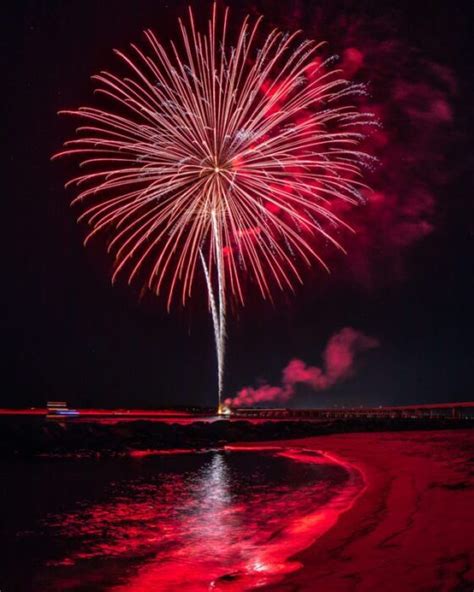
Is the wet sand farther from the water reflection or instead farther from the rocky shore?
the rocky shore

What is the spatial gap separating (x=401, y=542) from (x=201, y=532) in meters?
3.67

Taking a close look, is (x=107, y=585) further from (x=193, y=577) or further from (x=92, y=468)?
(x=92, y=468)

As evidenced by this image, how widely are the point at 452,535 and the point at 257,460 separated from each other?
15.2 m

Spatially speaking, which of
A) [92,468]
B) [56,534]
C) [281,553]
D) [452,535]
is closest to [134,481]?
[92,468]

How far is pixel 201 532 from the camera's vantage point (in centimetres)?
1007

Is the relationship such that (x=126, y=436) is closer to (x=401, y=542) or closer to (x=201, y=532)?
(x=201, y=532)

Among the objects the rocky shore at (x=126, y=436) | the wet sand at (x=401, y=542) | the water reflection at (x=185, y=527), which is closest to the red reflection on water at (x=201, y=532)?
the water reflection at (x=185, y=527)

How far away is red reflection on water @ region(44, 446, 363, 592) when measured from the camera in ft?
24.1

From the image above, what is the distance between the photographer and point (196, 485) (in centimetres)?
1581

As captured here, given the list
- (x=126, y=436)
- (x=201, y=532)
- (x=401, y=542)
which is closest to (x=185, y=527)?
(x=201, y=532)

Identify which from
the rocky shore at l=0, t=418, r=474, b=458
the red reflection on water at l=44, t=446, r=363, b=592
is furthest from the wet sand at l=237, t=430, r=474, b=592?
the rocky shore at l=0, t=418, r=474, b=458

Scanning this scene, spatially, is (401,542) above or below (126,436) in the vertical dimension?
above

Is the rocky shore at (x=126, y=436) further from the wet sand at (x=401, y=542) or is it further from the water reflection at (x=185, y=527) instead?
the wet sand at (x=401, y=542)

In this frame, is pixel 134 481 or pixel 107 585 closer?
pixel 107 585
